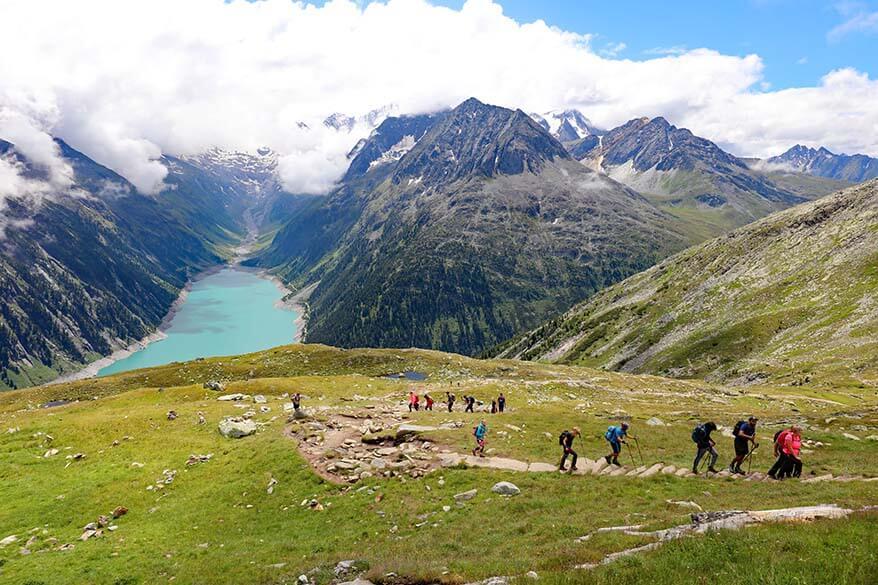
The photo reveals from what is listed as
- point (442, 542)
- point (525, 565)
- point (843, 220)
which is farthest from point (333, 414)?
point (843, 220)

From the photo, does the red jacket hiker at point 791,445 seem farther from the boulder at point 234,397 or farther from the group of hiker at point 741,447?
the boulder at point 234,397

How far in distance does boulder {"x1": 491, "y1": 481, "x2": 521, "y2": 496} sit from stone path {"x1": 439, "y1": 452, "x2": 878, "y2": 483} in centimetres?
354

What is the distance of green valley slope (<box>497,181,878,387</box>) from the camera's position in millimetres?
98519

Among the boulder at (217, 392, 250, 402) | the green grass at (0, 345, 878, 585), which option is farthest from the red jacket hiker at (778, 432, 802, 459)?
the boulder at (217, 392, 250, 402)

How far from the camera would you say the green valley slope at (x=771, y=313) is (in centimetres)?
9852

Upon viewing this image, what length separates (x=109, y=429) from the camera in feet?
152

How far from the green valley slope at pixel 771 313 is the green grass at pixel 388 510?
2552 inches

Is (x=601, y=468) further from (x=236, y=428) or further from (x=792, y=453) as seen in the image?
(x=236, y=428)

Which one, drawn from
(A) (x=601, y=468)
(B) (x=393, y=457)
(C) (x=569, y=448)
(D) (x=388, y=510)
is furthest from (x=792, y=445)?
(B) (x=393, y=457)

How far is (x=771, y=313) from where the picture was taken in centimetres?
12794

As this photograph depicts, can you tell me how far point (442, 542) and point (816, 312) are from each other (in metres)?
133

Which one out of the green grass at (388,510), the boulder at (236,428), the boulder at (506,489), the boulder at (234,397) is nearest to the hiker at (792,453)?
the green grass at (388,510)

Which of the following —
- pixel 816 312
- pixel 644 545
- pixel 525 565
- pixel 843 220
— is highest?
pixel 843 220

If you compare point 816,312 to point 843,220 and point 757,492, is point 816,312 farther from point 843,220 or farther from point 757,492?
point 757,492
